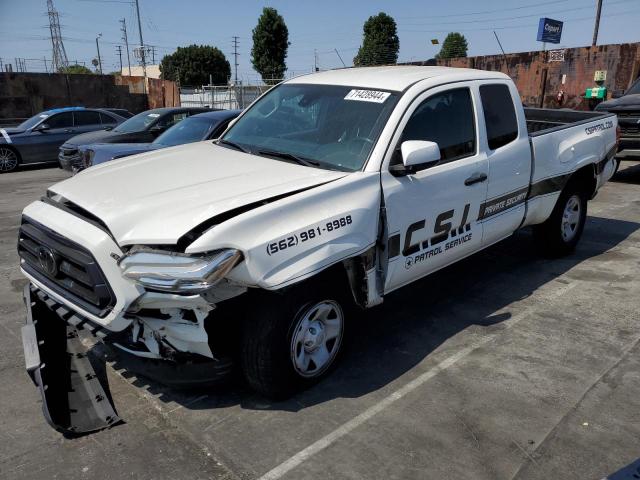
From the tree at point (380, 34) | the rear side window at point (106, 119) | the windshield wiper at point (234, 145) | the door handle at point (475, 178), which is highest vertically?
the tree at point (380, 34)

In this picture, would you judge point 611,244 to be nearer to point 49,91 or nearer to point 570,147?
point 570,147

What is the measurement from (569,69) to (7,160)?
17967 mm

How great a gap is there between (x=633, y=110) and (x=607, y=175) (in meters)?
5.11

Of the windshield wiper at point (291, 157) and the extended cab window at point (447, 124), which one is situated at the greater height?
the extended cab window at point (447, 124)

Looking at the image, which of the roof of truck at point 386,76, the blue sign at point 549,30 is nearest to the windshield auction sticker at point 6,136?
the roof of truck at point 386,76

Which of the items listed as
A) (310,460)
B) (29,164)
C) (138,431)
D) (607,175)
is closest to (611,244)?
(607,175)

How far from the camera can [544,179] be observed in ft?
17.3

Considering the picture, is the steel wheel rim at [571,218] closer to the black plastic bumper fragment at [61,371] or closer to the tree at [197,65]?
the black plastic bumper fragment at [61,371]

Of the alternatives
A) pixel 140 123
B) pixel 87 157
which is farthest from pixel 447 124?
pixel 140 123

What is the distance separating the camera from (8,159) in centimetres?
1291

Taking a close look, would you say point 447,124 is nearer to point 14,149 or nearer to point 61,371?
point 61,371

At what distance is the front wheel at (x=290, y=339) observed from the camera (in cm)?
312

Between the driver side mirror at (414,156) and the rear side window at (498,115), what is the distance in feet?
3.82

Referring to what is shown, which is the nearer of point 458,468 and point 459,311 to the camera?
point 458,468
